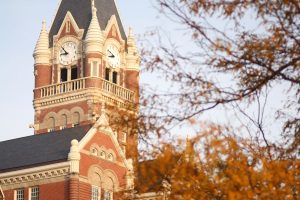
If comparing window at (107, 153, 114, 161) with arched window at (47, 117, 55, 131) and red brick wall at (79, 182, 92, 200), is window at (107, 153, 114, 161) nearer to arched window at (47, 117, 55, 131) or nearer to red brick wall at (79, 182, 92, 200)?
red brick wall at (79, 182, 92, 200)

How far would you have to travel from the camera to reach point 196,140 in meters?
19.3

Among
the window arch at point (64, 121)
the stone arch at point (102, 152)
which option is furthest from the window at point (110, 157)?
the window arch at point (64, 121)

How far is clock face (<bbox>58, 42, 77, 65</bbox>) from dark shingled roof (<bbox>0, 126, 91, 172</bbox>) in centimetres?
1315

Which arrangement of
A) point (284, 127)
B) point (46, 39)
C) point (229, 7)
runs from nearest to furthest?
1. point (229, 7)
2. point (284, 127)
3. point (46, 39)

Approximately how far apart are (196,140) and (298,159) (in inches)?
95.6

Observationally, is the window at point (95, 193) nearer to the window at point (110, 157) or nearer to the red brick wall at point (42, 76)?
the window at point (110, 157)

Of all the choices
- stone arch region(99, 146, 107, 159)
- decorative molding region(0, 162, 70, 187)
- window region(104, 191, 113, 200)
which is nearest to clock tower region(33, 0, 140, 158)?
stone arch region(99, 146, 107, 159)

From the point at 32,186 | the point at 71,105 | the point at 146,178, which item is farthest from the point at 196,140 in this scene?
the point at 71,105

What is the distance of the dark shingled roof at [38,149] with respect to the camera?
60.6 m

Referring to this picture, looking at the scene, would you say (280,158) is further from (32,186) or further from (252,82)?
(32,186)

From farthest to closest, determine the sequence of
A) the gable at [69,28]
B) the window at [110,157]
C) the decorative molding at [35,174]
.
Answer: the gable at [69,28], the window at [110,157], the decorative molding at [35,174]

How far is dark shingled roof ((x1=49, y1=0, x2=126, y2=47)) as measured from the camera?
263 ft

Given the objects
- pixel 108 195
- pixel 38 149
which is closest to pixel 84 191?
pixel 108 195

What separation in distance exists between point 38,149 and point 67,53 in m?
17.7
